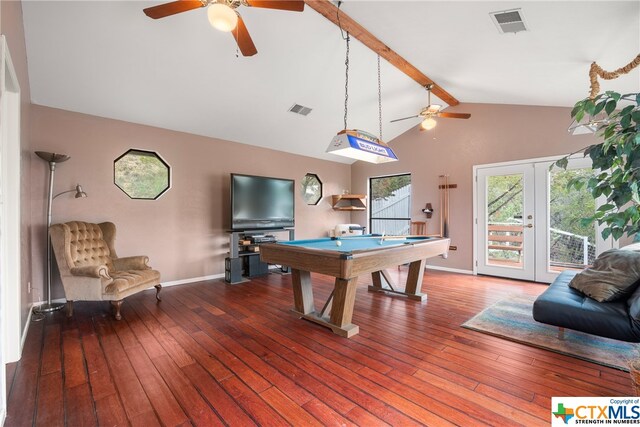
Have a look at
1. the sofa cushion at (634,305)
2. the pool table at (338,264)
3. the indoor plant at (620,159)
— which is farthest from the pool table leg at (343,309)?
the sofa cushion at (634,305)

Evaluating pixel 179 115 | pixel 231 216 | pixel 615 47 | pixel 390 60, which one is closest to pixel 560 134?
pixel 615 47

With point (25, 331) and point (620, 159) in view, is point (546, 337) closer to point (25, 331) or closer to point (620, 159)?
point (620, 159)

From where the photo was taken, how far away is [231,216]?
4.87m

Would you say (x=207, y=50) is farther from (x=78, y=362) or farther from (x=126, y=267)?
(x=78, y=362)

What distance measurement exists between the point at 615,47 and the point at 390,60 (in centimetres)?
225

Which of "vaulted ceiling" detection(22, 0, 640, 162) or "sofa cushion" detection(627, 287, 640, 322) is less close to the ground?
"vaulted ceiling" detection(22, 0, 640, 162)

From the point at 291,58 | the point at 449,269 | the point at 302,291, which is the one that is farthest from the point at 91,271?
the point at 449,269

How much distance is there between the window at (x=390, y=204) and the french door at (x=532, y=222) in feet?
4.98

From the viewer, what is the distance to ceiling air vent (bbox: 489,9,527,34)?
2.58m

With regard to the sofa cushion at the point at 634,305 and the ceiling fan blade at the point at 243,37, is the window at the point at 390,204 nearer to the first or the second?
the sofa cushion at the point at 634,305

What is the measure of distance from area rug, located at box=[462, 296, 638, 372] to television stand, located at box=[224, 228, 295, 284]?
3.32 m

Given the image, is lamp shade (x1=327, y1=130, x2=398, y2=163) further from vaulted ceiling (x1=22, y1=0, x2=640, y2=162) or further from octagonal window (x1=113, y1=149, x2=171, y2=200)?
octagonal window (x1=113, y1=149, x2=171, y2=200)

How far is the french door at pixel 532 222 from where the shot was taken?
174 inches

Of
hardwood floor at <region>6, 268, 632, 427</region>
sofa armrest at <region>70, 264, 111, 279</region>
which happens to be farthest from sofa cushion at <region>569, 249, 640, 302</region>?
sofa armrest at <region>70, 264, 111, 279</region>
